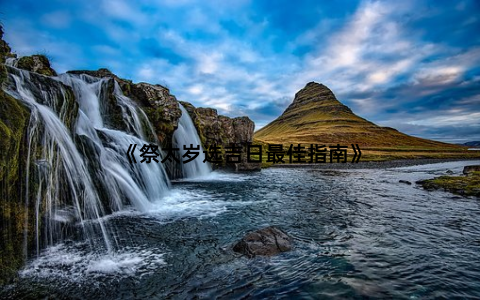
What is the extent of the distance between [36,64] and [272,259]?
32.4 metres

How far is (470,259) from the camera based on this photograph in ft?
38.7

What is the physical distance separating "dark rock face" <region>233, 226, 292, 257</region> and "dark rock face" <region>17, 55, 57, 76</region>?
28995 mm

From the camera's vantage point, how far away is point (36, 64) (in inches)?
1103

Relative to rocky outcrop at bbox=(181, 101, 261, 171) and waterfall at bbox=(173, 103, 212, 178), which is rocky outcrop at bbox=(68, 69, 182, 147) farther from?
rocky outcrop at bbox=(181, 101, 261, 171)

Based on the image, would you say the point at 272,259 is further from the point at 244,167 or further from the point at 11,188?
the point at 244,167

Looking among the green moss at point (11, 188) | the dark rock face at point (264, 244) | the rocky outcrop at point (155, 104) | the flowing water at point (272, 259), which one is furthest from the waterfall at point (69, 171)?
the rocky outcrop at point (155, 104)

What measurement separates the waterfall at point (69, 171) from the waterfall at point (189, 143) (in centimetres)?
1569

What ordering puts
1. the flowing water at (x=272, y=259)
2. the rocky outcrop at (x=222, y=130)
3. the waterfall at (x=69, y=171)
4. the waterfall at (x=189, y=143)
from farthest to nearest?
the rocky outcrop at (x=222, y=130) → the waterfall at (x=189, y=143) → the waterfall at (x=69, y=171) → the flowing water at (x=272, y=259)

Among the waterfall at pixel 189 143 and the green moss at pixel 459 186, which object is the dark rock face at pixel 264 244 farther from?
the waterfall at pixel 189 143

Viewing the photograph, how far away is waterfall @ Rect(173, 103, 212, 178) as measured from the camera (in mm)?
41906

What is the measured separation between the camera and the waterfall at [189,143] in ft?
137

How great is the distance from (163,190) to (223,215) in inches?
401

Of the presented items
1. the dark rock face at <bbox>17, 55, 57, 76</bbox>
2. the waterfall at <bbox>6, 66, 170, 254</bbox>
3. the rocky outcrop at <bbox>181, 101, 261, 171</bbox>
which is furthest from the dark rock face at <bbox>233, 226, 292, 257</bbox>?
the rocky outcrop at <bbox>181, 101, 261, 171</bbox>

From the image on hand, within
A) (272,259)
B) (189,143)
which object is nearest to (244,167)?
(189,143)
